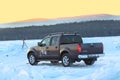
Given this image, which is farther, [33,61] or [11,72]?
[33,61]

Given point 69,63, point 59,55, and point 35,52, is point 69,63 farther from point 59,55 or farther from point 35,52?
point 35,52

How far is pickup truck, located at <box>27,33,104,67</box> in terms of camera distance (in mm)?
22266

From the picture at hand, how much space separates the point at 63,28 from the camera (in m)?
161

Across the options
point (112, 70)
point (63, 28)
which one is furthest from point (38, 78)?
point (63, 28)

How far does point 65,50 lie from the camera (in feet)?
74.5

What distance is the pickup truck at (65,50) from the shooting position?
22.3m

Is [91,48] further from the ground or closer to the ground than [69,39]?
closer to the ground

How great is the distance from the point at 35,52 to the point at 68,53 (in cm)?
300

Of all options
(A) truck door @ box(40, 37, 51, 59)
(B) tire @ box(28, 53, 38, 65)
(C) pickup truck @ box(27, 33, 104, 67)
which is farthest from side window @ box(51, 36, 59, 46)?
(B) tire @ box(28, 53, 38, 65)

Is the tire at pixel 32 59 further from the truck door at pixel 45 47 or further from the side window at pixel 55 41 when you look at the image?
the side window at pixel 55 41

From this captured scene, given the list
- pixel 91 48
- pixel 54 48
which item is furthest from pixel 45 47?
pixel 91 48

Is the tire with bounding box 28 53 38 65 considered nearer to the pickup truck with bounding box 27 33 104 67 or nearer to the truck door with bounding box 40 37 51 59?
the pickup truck with bounding box 27 33 104 67

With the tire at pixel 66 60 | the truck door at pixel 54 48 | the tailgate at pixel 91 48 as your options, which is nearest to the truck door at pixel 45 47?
the truck door at pixel 54 48

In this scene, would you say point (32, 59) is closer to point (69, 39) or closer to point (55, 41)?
point (55, 41)
